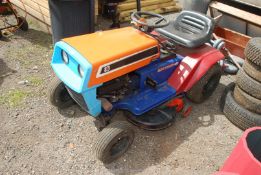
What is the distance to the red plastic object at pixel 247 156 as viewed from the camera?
1.98m

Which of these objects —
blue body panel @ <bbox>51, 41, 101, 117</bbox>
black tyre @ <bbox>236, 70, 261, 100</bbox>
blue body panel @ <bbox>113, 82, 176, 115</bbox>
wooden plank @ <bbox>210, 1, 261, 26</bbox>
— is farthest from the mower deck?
wooden plank @ <bbox>210, 1, 261, 26</bbox>

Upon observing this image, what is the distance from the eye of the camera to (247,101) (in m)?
3.15

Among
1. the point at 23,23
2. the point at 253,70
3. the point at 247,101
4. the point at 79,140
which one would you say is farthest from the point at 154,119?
the point at 23,23

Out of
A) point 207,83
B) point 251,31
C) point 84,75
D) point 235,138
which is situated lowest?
point 235,138

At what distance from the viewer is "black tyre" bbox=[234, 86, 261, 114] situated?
3092 millimetres

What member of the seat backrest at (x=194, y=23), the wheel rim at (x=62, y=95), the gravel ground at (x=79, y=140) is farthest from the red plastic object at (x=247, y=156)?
the wheel rim at (x=62, y=95)

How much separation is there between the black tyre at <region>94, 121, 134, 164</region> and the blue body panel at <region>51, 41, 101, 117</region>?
22cm

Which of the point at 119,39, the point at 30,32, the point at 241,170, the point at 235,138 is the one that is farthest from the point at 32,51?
the point at 241,170

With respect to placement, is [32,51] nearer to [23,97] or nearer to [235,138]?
[23,97]

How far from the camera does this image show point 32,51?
4.41 m

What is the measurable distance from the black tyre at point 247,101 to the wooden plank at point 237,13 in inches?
47.6

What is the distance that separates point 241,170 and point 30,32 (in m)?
4.01

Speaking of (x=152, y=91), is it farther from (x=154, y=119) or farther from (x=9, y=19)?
(x=9, y=19)

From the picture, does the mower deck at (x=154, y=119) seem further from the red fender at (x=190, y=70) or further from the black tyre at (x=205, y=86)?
the black tyre at (x=205, y=86)
